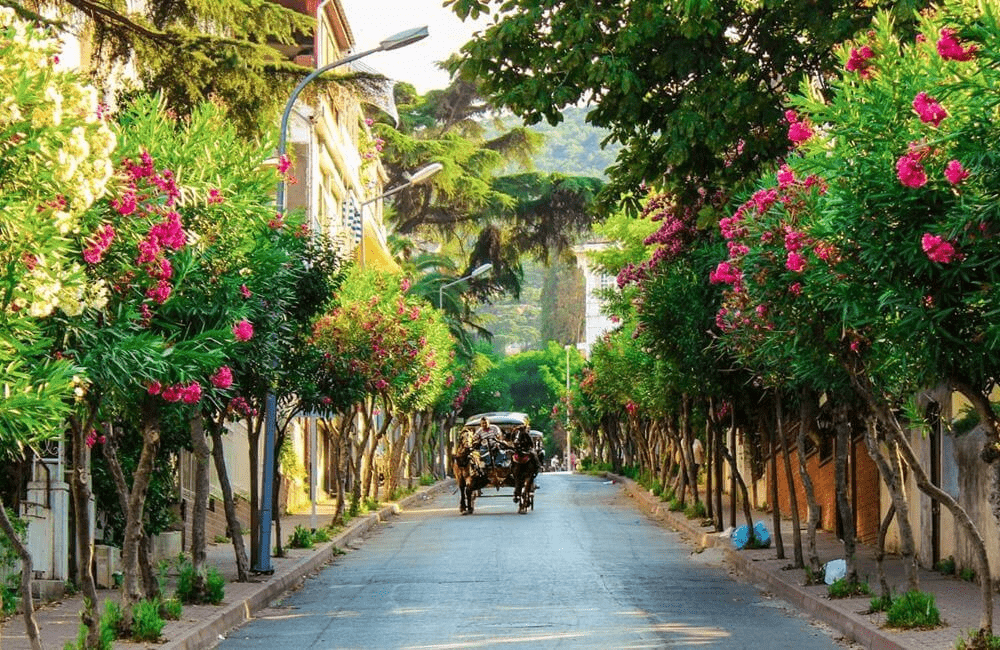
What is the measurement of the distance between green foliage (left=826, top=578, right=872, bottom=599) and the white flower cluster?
421 inches

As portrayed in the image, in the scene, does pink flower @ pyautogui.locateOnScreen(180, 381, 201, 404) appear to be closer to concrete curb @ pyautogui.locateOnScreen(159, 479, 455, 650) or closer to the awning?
concrete curb @ pyautogui.locateOnScreen(159, 479, 455, 650)

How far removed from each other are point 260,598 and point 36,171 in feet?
36.3

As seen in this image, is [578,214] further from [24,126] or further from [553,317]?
[553,317]

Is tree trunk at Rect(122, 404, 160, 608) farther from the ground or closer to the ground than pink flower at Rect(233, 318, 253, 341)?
closer to the ground

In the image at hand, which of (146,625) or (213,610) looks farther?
(213,610)

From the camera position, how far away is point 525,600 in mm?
19141

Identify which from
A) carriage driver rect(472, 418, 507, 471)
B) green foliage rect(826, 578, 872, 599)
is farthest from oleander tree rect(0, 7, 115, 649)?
carriage driver rect(472, 418, 507, 471)

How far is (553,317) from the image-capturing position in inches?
5536

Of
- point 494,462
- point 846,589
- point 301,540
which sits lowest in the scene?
point 846,589

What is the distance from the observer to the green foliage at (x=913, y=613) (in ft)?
48.4

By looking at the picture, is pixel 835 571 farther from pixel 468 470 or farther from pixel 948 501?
pixel 468 470

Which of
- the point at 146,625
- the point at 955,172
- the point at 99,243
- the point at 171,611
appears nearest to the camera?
the point at 955,172

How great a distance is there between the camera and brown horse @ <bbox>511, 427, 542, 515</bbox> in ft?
128

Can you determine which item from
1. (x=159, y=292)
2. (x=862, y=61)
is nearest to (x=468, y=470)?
(x=159, y=292)
